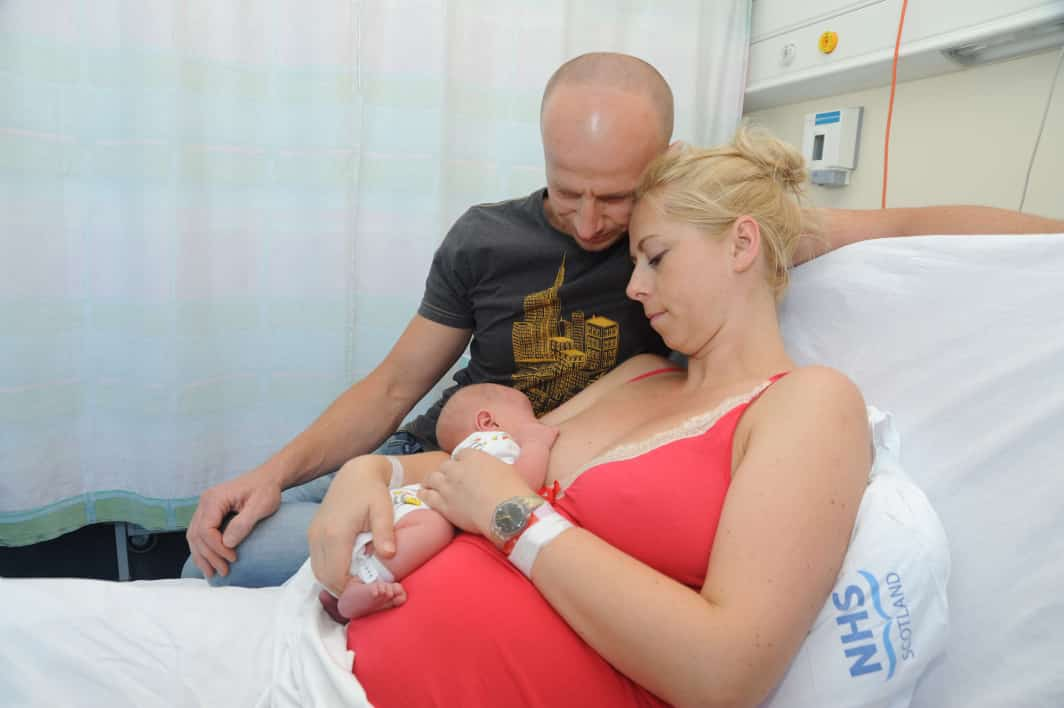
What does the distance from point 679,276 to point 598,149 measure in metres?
0.30

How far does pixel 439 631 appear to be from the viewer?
934mm

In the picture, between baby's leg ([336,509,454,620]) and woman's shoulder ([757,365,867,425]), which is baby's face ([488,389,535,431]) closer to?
baby's leg ([336,509,454,620])

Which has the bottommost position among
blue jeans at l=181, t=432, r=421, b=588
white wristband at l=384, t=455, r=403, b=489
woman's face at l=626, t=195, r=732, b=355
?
blue jeans at l=181, t=432, r=421, b=588

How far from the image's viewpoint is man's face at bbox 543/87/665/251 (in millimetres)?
1320

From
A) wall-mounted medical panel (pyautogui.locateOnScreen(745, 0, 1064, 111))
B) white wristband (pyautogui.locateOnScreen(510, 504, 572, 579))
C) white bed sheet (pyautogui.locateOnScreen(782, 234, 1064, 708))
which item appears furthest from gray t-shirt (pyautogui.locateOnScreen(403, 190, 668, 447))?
wall-mounted medical panel (pyautogui.locateOnScreen(745, 0, 1064, 111))

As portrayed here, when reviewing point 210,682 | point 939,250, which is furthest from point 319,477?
point 939,250

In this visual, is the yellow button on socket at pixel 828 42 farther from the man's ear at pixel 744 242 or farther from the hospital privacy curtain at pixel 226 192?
the man's ear at pixel 744 242

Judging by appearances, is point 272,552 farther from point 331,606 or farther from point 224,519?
point 331,606

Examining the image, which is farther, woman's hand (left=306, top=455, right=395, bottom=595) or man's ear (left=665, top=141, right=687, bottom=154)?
man's ear (left=665, top=141, right=687, bottom=154)

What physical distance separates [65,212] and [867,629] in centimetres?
212

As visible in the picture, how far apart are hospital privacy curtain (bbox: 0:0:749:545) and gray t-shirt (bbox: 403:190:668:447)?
61 cm

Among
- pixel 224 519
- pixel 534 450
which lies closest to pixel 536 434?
pixel 534 450

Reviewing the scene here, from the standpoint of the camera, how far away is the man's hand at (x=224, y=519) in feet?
4.25

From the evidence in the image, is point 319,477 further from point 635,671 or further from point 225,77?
point 225,77
